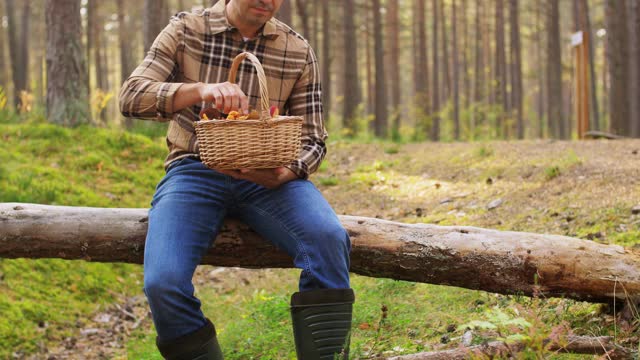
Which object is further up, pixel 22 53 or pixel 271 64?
pixel 22 53

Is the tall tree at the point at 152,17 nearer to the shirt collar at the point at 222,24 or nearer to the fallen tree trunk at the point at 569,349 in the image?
the shirt collar at the point at 222,24

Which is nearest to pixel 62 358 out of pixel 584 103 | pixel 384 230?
pixel 384 230

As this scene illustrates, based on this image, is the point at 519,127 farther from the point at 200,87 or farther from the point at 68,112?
the point at 200,87

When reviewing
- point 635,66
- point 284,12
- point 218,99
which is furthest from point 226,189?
point 635,66

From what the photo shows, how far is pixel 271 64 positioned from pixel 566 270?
5.94ft

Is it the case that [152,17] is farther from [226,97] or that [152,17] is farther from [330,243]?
[330,243]

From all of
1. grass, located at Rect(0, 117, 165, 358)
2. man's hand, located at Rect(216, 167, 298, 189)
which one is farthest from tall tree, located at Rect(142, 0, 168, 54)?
man's hand, located at Rect(216, 167, 298, 189)

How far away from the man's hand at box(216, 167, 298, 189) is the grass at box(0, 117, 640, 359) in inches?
32.6

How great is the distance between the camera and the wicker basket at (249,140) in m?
2.88

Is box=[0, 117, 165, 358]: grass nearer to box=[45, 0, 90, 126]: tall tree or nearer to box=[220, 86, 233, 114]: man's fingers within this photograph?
box=[45, 0, 90, 126]: tall tree

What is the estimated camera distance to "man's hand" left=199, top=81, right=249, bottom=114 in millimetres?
2885

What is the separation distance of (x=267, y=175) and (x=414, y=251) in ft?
3.00

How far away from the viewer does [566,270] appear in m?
3.42

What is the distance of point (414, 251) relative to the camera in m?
3.50
